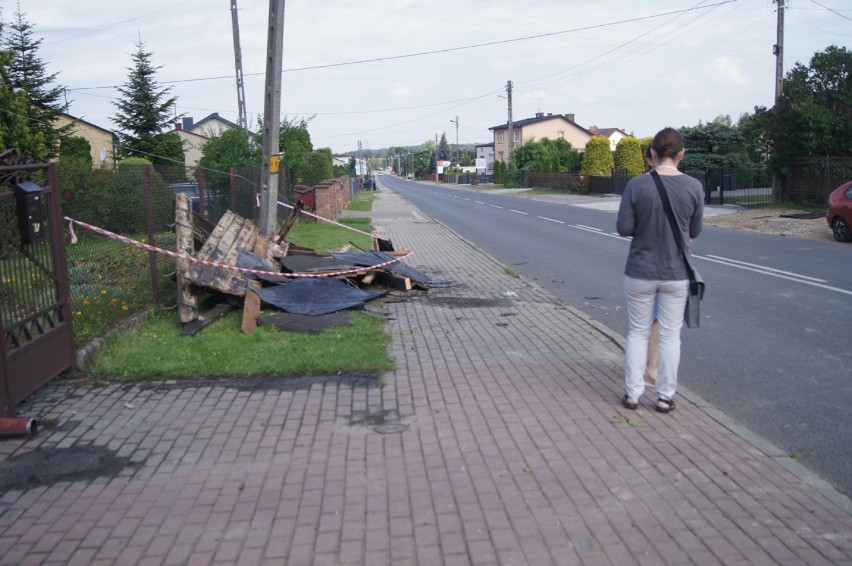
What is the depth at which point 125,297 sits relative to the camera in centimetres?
849

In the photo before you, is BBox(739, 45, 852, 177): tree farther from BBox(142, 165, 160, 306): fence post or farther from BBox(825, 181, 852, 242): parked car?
BBox(142, 165, 160, 306): fence post

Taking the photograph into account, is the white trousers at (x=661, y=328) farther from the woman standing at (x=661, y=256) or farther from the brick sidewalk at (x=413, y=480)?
the brick sidewalk at (x=413, y=480)

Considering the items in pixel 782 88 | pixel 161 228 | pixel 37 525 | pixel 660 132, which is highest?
pixel 782 88

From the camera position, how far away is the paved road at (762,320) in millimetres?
5590

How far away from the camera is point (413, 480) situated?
446 cm

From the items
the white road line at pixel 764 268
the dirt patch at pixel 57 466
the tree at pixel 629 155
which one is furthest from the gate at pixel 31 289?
the tree at pixel 629 155

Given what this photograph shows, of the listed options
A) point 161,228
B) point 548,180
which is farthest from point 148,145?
point 161,228

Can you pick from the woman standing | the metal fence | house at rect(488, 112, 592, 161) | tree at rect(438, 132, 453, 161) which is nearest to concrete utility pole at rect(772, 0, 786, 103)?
the metal fence

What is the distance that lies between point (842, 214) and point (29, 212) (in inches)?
686

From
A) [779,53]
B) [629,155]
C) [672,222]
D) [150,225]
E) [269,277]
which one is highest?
[779,53]

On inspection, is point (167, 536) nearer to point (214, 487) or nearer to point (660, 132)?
point (214, 487)

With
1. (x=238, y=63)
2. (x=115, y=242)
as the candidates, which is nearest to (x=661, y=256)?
(x=115, y=242)

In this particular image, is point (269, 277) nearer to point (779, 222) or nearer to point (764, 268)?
Answer: point (764, 268)

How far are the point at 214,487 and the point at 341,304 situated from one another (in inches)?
191
